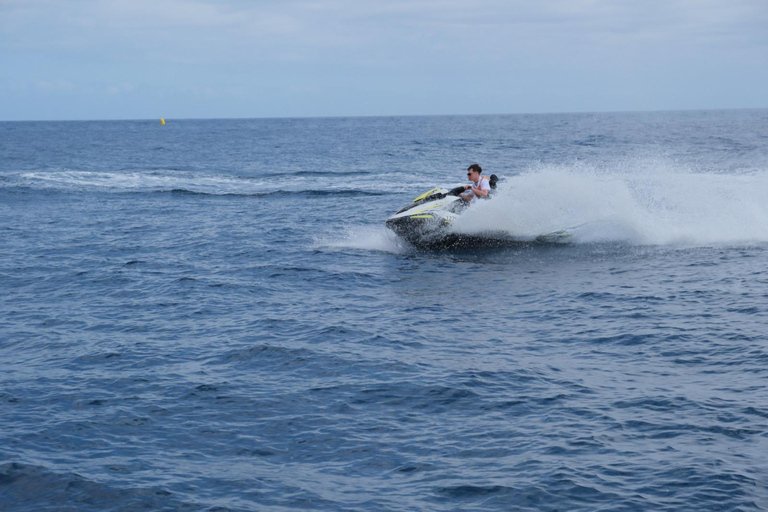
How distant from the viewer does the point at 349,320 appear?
1451cm

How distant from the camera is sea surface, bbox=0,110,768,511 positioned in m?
8.27

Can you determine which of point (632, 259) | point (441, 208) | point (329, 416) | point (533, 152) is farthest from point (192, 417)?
point (533, 152)

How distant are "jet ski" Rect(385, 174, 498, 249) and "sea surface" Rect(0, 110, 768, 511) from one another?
1.58 ft

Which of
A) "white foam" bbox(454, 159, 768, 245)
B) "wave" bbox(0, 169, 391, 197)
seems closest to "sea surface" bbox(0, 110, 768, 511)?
"white foam" bbox(454, 159, 768, 245)

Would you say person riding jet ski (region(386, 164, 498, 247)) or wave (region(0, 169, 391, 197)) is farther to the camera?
wave (region(0, 169, 391, 197))

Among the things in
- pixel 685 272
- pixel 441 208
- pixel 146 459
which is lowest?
pixel 146 459

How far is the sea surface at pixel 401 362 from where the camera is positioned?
8.27 m

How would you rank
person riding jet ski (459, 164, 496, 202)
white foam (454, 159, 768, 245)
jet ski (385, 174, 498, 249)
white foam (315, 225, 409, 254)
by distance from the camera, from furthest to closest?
white foam (315, 225, 409, 254)
white foam (454, 159, 768, 245)
person riding jet ski (459, 164, 496, 202)
jet ski (385, 174, 498, 249)

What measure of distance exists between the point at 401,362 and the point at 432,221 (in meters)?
8.58

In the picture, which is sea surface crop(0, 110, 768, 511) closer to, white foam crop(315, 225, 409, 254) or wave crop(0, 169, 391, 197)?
white foam crop(315, 225, 409, 254)

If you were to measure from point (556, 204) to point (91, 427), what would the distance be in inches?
583

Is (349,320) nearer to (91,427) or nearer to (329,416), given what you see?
(329,416)

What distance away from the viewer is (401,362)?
11984 mm

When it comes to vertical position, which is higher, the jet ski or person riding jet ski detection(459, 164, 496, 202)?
person riding jet ski detection(459, 164, 496, 202)
